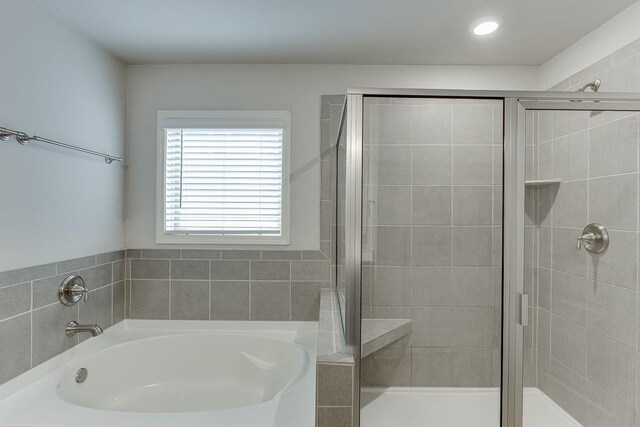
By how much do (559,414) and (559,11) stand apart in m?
1.90

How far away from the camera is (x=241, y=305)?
8.54ft

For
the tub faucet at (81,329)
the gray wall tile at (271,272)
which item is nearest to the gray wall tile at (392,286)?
the gray wall tile at (271,272)

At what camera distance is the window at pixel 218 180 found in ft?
8.54

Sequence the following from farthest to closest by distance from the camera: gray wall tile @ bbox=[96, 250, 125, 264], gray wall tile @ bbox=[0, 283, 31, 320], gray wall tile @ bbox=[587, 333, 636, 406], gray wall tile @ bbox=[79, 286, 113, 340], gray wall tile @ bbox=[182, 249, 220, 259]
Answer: gray wall tile @ bbox=[182, 249, 220, 259] < gray wall tile @ bbox=[96, 250, 125, 264] < gray wall tile @ bbox=[79, 286, 113, 340] < gray wall tile @ bbox=[0, 283, 31, 320] < gray wall tile @ bbox=[587, 333, 636, 406]

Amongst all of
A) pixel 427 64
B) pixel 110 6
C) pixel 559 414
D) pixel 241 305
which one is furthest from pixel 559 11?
pixel 241 305

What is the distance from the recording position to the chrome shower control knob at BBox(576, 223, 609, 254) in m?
1.53

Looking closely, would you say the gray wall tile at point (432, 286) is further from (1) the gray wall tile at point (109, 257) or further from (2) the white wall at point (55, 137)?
(1) the gray wall tile at point (109, 257)

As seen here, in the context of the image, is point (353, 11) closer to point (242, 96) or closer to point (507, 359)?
point (242, 96)

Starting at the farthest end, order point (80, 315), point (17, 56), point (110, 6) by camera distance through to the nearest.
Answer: point (80, 315)
point (110, 6)
point (17, 56)

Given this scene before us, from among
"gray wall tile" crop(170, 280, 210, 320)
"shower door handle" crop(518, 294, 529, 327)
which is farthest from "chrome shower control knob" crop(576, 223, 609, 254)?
"gray wall tile" crop(170, 280, 210, 320)

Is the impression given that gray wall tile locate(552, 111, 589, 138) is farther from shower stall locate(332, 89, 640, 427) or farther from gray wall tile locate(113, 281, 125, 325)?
gray wall tile locate(113, 281, 125, 325)

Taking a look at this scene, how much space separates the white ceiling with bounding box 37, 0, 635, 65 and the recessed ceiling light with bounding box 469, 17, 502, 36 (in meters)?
0.04

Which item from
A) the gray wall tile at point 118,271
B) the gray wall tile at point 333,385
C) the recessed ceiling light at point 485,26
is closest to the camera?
the gray wall tile at point 333,385

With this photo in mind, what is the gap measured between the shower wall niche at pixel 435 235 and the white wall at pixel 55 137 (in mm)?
1602
